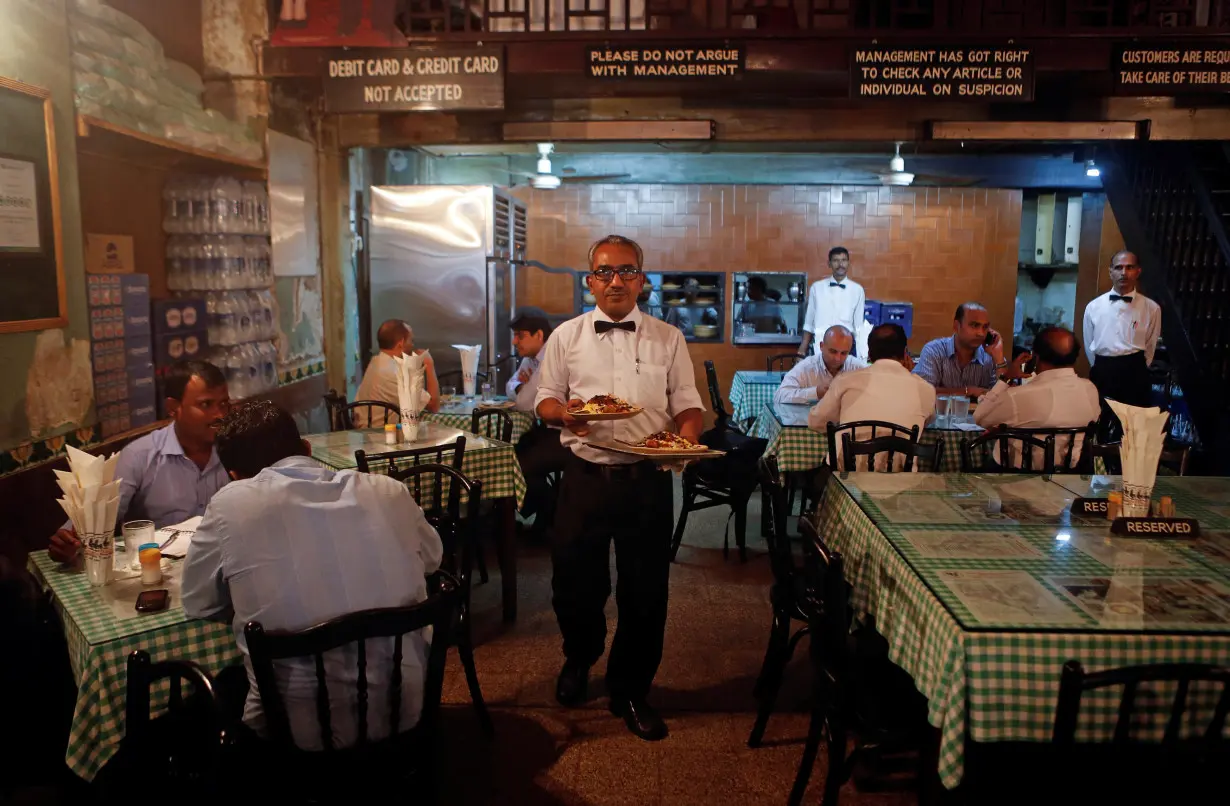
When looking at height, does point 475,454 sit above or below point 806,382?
below

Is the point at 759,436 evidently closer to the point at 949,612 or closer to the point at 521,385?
the point at 521,385

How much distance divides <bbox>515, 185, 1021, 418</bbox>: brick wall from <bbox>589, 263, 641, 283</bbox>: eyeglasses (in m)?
7.40

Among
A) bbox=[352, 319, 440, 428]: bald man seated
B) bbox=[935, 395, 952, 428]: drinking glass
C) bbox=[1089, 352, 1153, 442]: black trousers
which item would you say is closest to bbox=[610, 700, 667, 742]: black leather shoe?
bbox=[935, 395, 952, 428]: drinking glass

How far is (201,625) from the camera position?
8.39ft

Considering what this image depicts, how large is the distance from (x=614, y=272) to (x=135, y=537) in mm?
1933

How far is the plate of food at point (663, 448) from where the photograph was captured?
3365 millimetres

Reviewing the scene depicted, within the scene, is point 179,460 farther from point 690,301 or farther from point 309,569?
point 690,301

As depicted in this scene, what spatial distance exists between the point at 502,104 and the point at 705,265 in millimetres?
5340

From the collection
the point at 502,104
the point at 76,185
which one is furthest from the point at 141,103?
the point at 502,104

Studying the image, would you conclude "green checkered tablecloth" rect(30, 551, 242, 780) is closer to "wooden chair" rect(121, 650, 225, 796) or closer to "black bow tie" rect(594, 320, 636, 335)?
"wooden chair" rect(121, 650, 225, 796)

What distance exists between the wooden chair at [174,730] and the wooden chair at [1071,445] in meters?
4.05

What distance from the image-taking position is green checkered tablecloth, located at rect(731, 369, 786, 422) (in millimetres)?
7363

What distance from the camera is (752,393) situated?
7438mm

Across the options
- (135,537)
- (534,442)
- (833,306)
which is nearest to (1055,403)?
(534,442)
